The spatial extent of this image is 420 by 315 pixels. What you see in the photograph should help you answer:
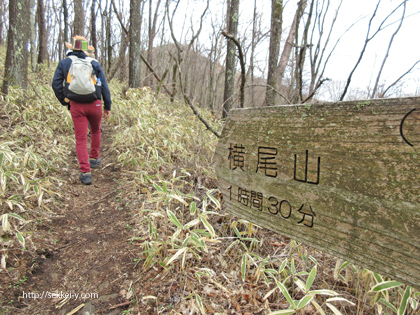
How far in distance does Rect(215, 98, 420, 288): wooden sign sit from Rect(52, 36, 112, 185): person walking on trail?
2.77 metres

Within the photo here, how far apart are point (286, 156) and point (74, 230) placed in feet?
8.02

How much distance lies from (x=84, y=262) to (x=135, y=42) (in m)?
6.38

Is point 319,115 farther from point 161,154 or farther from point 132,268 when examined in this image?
point 161,154

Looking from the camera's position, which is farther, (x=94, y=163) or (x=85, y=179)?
(x=94, y=163)

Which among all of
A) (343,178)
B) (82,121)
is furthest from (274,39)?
(343,178)

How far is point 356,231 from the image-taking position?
0.85 m

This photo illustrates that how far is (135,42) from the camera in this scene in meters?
6.74

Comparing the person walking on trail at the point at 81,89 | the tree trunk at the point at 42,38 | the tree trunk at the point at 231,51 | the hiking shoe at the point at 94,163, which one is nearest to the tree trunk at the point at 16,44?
the person walking on trail at the point at 81,89

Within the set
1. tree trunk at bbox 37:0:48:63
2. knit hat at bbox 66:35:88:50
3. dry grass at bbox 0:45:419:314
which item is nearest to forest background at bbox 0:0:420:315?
dry grass at bbox 0:45:419:314

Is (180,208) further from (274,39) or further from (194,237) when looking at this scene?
(274,39)

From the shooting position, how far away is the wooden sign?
0.76 meters

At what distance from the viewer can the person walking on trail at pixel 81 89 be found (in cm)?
310

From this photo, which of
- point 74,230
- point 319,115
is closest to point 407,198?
point 319,115

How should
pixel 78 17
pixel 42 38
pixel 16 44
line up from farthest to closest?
1. pixel 42 38
2. pixel 78 17
3. pixel 16 44
